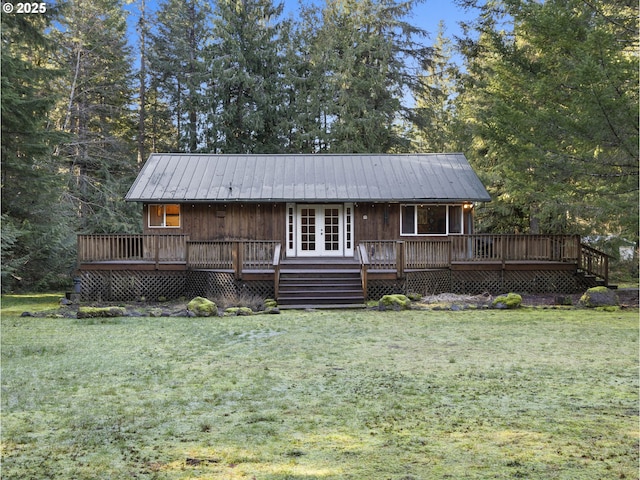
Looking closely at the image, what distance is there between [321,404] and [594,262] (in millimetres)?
13575

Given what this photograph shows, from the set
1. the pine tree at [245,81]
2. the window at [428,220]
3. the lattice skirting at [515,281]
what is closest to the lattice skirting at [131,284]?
the window at [428,220]

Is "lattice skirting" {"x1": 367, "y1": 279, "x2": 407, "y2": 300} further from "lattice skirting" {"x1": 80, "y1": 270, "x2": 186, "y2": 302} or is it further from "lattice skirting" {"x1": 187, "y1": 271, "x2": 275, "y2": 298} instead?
"lattice skirting" {"x1": 80, "y1": 270, "x2": 186, "y2": 302}

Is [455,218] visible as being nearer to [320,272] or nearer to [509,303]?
[509,303]

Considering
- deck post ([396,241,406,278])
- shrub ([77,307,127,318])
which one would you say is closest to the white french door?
deck post ([396,241,406,278])

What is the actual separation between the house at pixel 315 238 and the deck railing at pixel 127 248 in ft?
0.10

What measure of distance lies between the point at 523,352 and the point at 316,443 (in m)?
4.60

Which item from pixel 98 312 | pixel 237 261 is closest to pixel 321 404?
pixel 98 312

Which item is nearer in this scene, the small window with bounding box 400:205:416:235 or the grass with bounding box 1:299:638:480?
the grass with bounding box 1:299:638:480

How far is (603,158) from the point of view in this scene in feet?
35.6

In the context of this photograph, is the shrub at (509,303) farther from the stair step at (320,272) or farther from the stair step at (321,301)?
the stair step at (320,272)

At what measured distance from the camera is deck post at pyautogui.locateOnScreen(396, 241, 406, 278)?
14141 mm

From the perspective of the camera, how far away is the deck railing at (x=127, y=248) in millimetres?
14844

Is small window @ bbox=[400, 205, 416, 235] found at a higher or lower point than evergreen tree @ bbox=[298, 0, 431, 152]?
lower

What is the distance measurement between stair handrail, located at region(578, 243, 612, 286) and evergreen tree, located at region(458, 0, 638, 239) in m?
0.80
